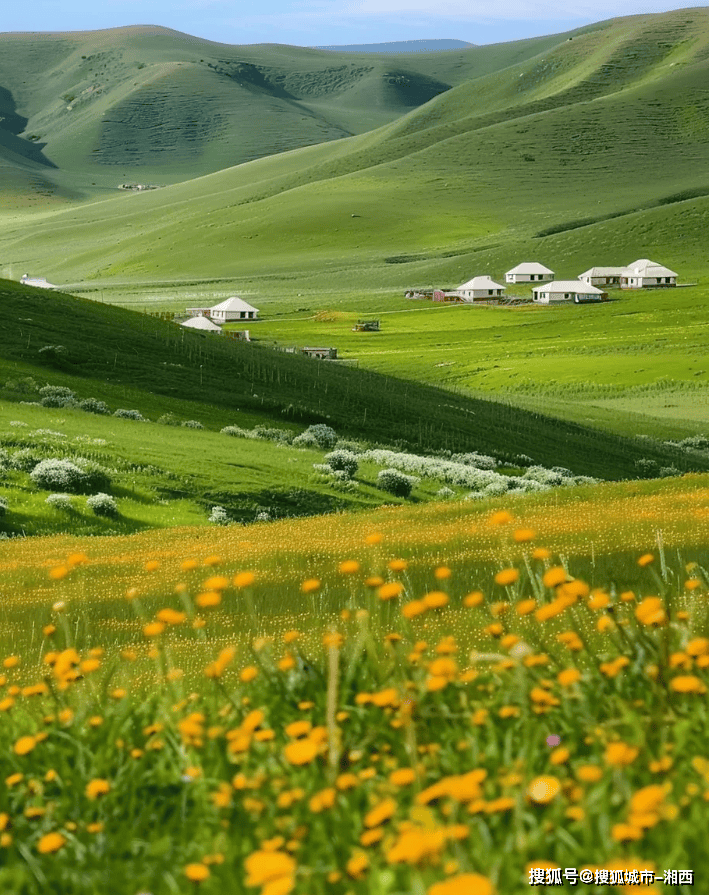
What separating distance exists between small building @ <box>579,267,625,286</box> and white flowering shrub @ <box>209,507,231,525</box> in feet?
522

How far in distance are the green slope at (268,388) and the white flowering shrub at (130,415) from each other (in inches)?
102

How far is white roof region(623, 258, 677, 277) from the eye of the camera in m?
182

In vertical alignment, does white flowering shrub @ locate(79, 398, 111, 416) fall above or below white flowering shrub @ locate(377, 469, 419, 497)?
above

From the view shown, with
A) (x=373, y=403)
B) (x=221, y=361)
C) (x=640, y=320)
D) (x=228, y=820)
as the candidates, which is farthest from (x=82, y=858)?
(x=640, y=320)

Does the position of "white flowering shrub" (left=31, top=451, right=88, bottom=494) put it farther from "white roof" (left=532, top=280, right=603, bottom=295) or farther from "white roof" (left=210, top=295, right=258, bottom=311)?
"white roof" (left=532, top=280, right=603, bottom=295)

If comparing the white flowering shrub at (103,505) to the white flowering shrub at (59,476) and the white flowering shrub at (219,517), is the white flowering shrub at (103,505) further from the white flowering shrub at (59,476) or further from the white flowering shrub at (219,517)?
the white flowering shrub at (219,517)

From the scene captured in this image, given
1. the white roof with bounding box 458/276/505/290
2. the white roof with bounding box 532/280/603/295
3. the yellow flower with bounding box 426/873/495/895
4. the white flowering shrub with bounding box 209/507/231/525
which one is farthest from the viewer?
the white roof with bounding box 458/276/505/290

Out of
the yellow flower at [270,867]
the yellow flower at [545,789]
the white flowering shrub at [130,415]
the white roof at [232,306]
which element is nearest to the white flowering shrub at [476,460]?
the white flowering shrub at [130,415]

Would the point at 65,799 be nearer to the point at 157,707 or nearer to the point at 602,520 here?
the point at 157,707

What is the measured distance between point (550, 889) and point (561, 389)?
318 ft

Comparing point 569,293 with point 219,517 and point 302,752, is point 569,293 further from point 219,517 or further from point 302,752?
point 302,752

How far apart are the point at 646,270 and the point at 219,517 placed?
161m

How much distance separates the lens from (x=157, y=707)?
5.66 m

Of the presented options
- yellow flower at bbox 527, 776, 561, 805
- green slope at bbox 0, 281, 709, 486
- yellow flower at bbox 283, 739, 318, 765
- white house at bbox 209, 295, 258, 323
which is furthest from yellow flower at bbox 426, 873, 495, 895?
white house at bbox 209, 295, 258, 323
